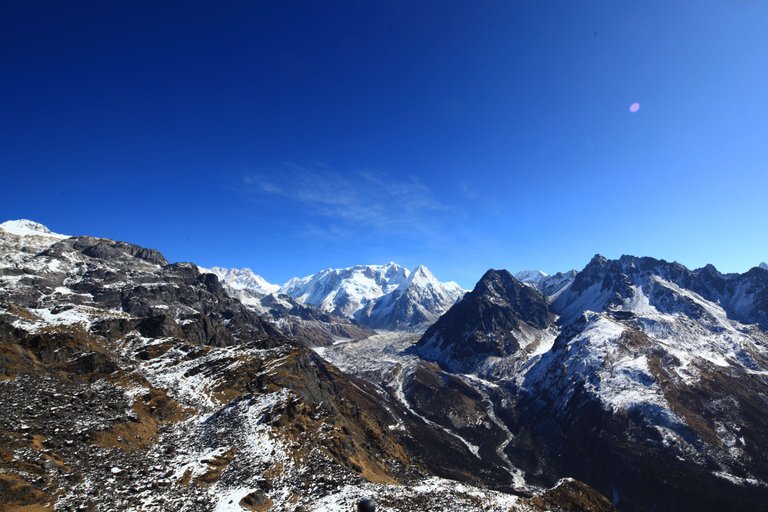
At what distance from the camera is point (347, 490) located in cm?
4669

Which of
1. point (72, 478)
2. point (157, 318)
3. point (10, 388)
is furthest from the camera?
point (157, 318)

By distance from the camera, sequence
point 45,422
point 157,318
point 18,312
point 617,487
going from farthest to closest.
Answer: point 617,487 → point 157,318 → point 18,312 → point 45,422

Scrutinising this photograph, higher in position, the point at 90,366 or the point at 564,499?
the point at 90,366

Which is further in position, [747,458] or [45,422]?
[747,458]

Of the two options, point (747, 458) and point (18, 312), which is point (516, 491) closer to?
point (747, 458)

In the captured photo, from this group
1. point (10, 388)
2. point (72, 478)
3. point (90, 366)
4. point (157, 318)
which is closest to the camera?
point (72, 478)

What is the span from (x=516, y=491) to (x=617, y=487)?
52.2 m

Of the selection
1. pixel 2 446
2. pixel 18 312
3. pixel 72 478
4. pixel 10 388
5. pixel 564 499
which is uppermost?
pixel 18 312

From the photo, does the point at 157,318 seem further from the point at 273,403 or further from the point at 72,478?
the point at 72,478

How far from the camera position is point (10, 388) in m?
56.5

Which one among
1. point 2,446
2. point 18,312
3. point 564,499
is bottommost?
point 564,499

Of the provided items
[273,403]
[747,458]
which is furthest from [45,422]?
[747,458]

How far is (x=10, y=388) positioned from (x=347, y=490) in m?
48.3

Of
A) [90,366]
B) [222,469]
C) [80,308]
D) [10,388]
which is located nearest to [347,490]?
[222,469]
